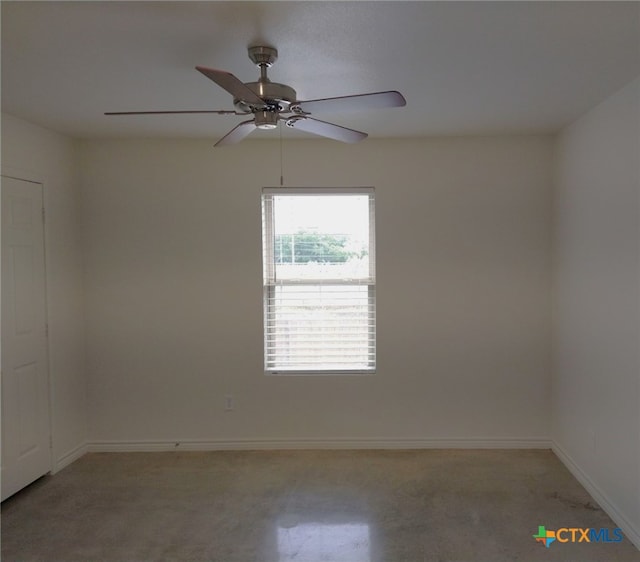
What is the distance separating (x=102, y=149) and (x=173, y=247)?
37.4 inches

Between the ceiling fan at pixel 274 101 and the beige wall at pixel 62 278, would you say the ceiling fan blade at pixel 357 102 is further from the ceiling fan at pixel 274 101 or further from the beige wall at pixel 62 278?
the beige wall at pixel 62 278

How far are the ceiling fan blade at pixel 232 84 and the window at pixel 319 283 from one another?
1.69 metres

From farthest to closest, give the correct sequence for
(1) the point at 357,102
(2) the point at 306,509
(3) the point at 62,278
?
1. (3) the point at 62,278
2. (2) the point at 306,509
3. (1) the point at 357,102

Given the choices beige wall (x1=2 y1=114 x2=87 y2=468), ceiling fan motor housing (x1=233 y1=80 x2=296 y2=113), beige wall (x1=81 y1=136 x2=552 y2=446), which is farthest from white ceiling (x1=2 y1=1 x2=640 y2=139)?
beige wall (x1=81 y1=136 x2=552 y2=446)

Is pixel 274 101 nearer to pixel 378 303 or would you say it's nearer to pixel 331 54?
pixel 331 54

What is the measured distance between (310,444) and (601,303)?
2.31 m

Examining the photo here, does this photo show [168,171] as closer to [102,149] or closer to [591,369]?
[102,149]

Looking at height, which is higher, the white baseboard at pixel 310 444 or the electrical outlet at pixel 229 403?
the electrical outlet at pixel 229 403

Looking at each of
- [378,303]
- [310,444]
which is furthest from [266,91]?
[310,444]

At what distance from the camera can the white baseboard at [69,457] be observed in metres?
3.10

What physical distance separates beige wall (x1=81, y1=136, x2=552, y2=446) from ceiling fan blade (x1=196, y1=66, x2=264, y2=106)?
5.49 ft

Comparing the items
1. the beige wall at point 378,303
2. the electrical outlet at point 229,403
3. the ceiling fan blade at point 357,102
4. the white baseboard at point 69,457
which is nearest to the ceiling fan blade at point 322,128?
the ceiling fan blade at point 357,102

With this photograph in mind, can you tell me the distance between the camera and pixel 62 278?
319 centimetres

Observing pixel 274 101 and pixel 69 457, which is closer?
pixel 274 101
